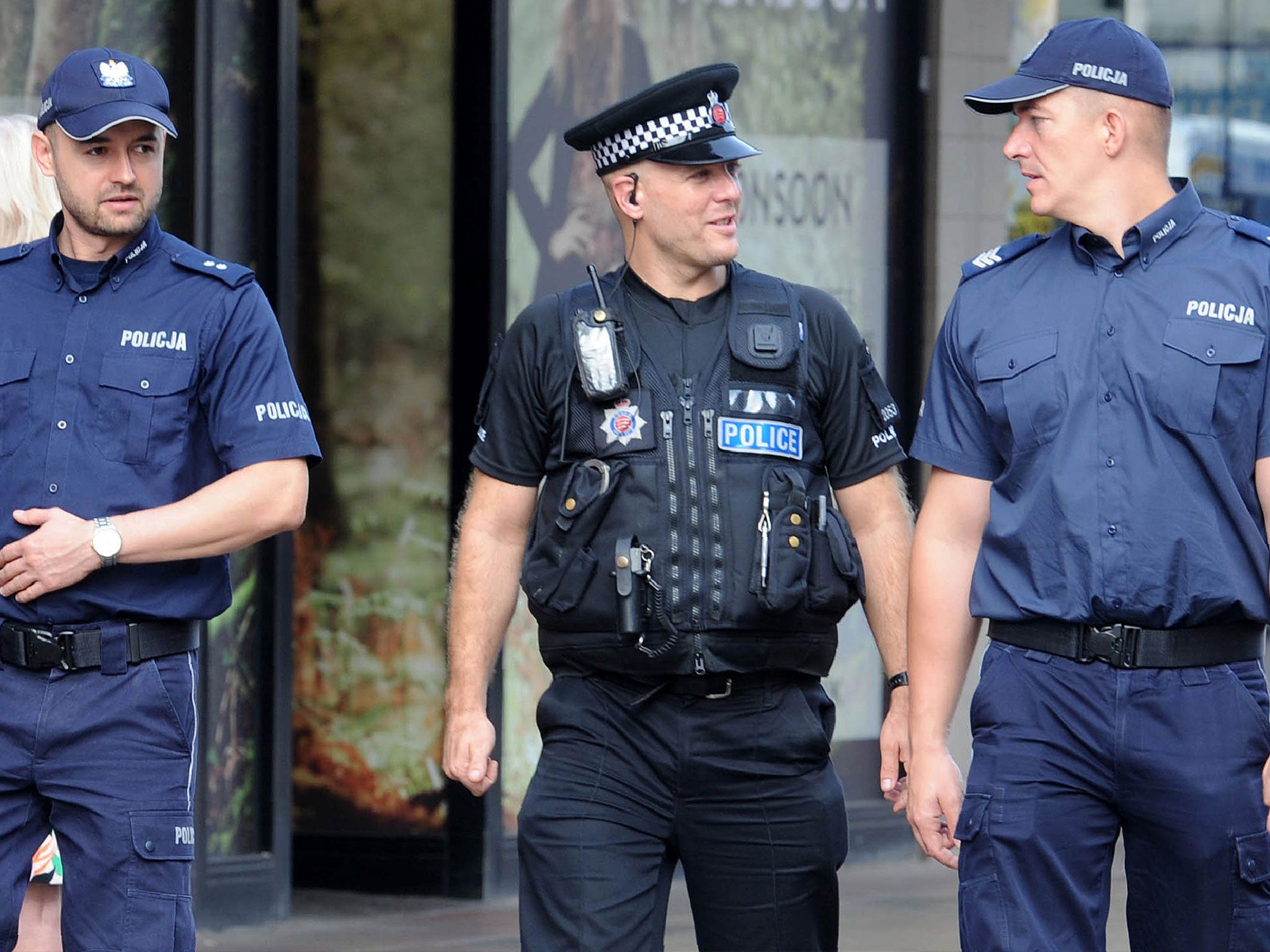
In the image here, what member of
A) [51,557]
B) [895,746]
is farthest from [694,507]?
[51,557]

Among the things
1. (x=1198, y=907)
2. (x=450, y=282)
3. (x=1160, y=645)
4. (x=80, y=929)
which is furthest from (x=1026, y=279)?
(x=450, y=282)

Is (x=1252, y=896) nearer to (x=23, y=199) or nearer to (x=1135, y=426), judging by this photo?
(x=1135, y=426)

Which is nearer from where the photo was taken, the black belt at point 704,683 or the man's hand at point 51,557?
the man's hand at point 51,557

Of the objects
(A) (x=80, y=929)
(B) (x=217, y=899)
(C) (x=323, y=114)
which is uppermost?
(C) (x=323, y=114)

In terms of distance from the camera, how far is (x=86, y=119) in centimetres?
472

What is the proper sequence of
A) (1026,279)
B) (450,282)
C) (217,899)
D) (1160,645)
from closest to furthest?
1. (1160,645)
2. (1026,279)
3. (217,899)
4. (450,282)

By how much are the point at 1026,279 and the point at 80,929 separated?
2327mm

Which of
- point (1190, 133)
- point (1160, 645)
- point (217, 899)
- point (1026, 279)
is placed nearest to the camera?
point (1160, 645)

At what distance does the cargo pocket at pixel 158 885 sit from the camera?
454cm

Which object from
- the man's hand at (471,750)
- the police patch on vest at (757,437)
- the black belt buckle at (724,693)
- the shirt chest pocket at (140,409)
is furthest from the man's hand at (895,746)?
the shirt chest pocket at (140,409)

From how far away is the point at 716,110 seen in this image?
4.87m

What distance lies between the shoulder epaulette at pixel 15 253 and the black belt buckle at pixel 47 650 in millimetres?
852

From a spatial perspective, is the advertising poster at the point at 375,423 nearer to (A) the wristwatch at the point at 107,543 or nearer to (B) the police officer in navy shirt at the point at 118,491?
(B) the police officer in navy shirt at the point at 118,491

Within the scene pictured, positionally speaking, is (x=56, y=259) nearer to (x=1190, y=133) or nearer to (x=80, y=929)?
(x=80, y=929)
